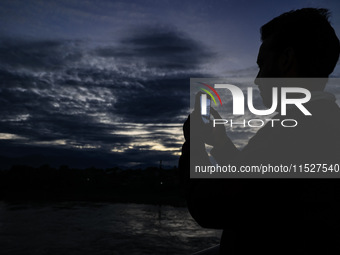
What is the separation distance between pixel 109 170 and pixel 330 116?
153 ft

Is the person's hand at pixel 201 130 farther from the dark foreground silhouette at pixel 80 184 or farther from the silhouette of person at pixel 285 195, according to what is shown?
the dark foreground silhouette at pixel 80 184

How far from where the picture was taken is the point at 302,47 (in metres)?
0.95

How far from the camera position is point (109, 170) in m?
45.6

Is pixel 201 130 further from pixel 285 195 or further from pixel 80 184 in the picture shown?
pixel 80 184

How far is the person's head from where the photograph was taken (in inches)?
37.5

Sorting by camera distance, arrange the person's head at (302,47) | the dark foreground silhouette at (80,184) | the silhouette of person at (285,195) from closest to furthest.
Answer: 1. the silhouette of person at (285,195)
2. the person's head at (302,47)
3. the dark foreground silhouette at (80,184)

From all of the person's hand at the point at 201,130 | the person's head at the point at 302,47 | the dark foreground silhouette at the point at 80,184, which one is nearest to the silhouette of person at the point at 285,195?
the person's head at the point at 302,47

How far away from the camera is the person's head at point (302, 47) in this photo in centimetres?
95

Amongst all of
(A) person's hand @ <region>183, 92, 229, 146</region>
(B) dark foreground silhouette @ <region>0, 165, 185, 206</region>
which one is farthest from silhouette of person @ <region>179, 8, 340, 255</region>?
(B) dark foreground silhouette @ <region>0, 165, 185, 206</region>

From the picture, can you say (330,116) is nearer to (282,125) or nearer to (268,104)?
(282,125)

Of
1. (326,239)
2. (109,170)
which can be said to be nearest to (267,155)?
(326,239)

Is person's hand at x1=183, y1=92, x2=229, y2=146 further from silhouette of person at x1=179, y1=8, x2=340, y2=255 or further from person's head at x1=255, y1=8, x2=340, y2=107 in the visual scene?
person's head at x1=255, y1=8, x2=340, y2=107

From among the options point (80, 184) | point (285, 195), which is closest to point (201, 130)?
point (285, 195)

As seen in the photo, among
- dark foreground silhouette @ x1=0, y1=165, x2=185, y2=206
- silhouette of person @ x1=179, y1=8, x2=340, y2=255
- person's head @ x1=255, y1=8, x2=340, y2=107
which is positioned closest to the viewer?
silhouette of person @ x1=179, y1=8, x2=340, y2=255
